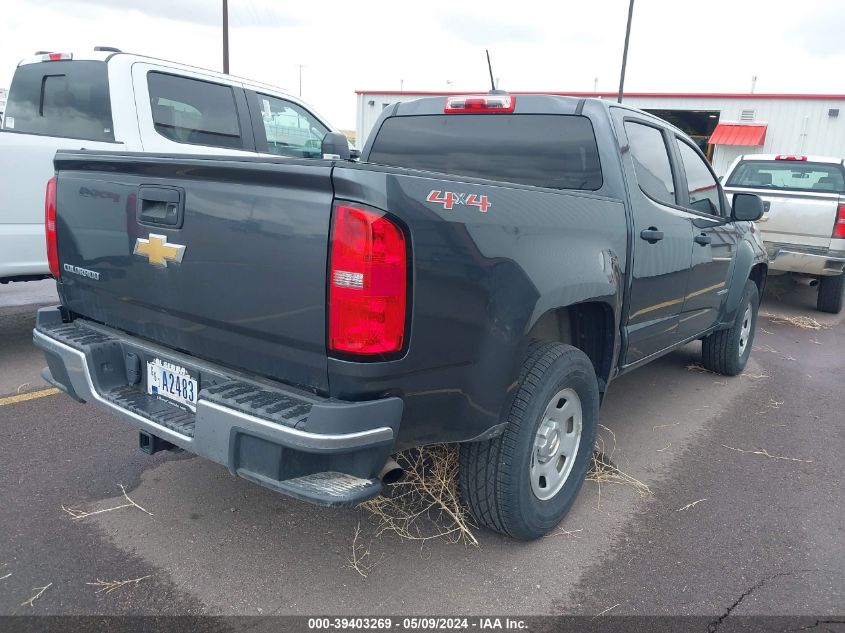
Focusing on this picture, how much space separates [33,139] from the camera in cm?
486

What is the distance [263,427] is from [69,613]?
1.05 metres

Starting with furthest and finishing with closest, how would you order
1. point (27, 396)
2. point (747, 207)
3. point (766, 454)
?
point (747, 207)
point (27, 396)
point (766, 454)

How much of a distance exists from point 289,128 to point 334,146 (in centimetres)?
127

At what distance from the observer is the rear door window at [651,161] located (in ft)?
12.1

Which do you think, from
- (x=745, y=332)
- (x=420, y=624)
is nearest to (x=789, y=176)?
(x=745, y=332)

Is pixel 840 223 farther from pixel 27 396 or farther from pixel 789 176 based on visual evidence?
pixel 27 396

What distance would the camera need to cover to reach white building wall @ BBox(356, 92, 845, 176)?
2416cm

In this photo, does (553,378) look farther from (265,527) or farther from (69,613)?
(69,613)

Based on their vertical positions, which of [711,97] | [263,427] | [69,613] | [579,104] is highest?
[711,97]

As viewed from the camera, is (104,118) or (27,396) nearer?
(27,396)

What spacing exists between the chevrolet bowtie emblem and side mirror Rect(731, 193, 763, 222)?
368 centimetres

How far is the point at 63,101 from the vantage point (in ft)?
18.4

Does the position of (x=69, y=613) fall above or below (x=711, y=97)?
below

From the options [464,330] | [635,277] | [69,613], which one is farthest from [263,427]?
[635,277]
